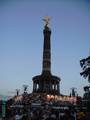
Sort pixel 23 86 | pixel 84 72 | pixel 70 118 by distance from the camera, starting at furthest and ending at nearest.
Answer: pixel 23 86 → pixel 84 72 → pixel 70 118

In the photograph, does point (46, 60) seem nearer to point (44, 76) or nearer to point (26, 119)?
point (44, 76)

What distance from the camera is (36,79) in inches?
3472

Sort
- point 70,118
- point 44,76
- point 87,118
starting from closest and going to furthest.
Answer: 1. point 70,118
2. point 87,118
3. point 44,76

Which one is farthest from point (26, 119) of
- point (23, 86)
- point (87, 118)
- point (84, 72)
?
point (23, 86)

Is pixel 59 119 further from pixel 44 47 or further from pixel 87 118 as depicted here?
pixel 44 47

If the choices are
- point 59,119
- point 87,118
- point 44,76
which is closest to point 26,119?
point 59,119

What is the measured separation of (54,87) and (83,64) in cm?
6218

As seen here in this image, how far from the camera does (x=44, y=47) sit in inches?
3615

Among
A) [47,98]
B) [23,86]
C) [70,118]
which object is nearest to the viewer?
[70,118]

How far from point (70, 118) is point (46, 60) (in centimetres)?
7056

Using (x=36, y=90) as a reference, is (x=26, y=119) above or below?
below

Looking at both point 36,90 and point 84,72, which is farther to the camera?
point 36,90

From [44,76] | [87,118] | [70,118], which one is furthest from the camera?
[44,76]

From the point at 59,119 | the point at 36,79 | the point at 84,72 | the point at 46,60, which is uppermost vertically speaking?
the point at 46,60
